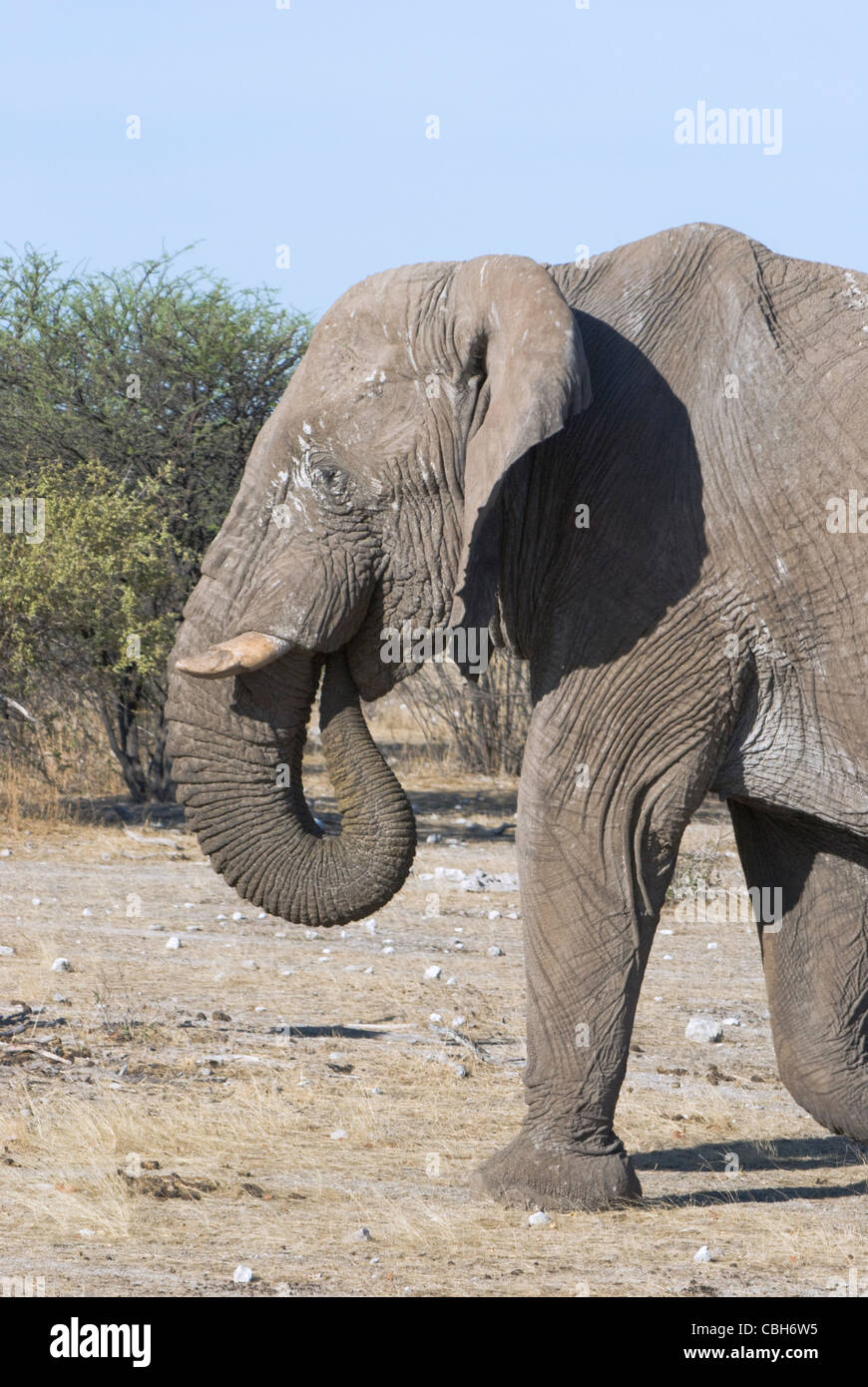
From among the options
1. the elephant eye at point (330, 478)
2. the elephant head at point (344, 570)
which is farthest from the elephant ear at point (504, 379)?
the elephant eye at point (330, 478)

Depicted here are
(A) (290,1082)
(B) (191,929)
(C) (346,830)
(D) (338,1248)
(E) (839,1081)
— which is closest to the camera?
(D) (338,1248)

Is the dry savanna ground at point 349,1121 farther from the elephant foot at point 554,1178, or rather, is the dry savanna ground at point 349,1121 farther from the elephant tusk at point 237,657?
the elephant tusk at point 237,657

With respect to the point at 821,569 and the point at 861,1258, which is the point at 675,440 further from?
the point at 861,1258

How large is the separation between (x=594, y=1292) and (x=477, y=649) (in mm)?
1993

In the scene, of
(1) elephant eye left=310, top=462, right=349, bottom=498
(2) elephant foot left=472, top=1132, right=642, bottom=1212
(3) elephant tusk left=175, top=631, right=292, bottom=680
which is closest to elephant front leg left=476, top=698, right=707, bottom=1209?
(2) elephant foot left=472, top=1132, right=642, bottom=1212

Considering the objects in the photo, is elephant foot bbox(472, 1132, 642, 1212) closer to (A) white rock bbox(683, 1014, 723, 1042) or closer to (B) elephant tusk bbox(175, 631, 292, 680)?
(B) elephant tusk bbox(175, 631, 292, 680)

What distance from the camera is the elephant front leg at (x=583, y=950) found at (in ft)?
18.7

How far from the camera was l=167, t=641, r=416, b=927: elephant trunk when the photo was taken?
5.89 metres

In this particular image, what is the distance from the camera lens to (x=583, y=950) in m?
5.76

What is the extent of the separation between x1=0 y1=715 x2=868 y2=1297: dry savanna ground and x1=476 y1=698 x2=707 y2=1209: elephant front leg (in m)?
A: 0.19

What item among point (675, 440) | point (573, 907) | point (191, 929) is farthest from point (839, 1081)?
point (191, 929)

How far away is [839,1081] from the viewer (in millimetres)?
6512

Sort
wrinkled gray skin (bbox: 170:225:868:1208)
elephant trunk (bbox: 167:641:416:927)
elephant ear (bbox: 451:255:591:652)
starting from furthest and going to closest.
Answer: elephant trunk (bbox: 167:641:416:927) < wrinkled gray skin (bbox: 170:225:868:1208) < elephant ear (bbox: 451:255:591:652)

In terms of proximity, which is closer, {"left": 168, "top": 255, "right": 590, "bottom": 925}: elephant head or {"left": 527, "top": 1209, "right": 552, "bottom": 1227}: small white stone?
{"left": 168, "top": 255, "right": 590, "bottom": 925}: elephant head
